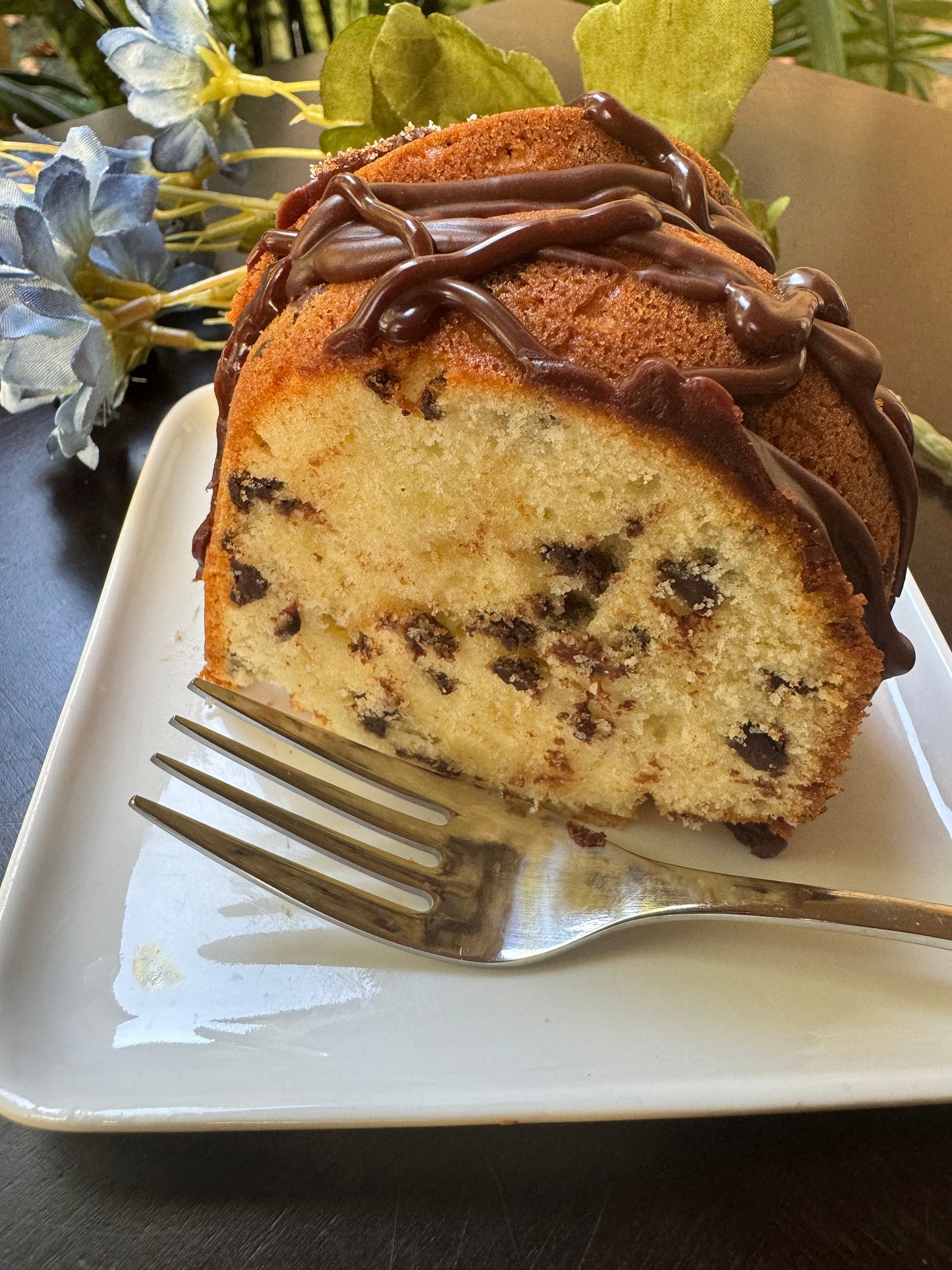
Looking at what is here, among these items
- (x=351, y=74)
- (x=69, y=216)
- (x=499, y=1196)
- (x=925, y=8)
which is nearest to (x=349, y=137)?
(x=351, y=74)

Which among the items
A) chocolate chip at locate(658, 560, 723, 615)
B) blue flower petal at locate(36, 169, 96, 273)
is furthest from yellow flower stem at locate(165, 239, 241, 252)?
chocolate chip at locate(658, 560, 723, 615)

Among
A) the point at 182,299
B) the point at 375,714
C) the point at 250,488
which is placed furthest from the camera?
the point at 182,299

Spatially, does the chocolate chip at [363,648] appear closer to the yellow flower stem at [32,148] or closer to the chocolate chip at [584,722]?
the chocolate chip at [584,722]

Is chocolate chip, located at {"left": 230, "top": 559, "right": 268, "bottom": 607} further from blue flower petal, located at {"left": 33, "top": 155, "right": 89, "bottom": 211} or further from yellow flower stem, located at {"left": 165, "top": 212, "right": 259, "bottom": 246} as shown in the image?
yellow flower stem, located at {"left": 165, "top": 212, "right": 259, "bottom": 246}

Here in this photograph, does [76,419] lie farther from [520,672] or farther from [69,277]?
[520,672]

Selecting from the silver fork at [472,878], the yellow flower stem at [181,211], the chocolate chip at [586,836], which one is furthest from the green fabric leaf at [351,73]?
the chocolate chip at [586,836]

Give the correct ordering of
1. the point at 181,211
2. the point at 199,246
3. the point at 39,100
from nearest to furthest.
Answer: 1. the point at 181,211
2. the point at 199,246
3. the point at 39,100
